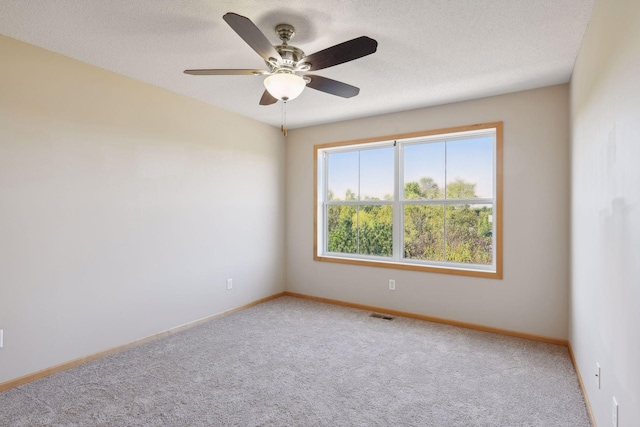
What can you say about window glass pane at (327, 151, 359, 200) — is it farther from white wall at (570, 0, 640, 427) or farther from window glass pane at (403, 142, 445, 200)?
white wall at (570, 0, 640, 427)

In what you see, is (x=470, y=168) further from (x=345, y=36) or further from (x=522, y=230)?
(x=345, y=36)

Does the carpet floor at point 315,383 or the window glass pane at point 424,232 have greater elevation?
the window glass pane at point 424,232

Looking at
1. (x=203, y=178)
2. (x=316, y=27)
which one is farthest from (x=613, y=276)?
(x=203, y=178)

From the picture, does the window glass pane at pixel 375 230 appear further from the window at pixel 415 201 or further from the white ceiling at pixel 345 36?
the white ceiling at pixel 345 36

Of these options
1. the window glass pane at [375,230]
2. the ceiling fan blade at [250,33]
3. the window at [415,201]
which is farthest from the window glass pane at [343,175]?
the ceiling fan blade at [250,33]

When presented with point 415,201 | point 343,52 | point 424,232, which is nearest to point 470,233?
point 424,232

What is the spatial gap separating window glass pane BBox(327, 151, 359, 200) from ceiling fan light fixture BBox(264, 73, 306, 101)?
8.11ft

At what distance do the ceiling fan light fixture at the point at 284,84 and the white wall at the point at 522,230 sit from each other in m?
2.18

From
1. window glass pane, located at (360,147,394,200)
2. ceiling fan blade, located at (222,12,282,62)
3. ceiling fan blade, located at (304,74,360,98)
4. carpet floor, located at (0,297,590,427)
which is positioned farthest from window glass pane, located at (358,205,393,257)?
ceiling fan blade, located at (222,12,282,62)

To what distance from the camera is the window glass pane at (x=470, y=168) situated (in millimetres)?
3666

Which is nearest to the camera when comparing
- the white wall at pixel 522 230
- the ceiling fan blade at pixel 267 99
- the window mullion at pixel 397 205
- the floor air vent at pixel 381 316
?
the ceiling fan blade at pixel 267 99

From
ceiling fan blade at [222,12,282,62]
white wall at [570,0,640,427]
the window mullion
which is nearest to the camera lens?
white wall at [570,0,640,427]

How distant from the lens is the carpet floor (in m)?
2.06

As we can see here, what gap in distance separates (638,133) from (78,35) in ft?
10.2
